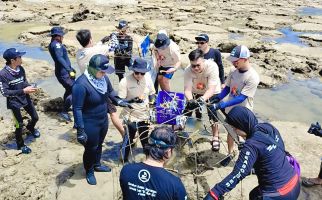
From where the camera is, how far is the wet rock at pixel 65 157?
18.6ft

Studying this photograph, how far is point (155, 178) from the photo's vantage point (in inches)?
102

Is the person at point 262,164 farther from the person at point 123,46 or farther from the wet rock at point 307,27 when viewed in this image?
the wet rock at point 307,27

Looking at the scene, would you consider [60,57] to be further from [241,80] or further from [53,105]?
[241,80]

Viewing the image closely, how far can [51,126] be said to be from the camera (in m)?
6.88

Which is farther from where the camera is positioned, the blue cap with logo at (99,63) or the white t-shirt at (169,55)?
the white t-shirt at (169,55)

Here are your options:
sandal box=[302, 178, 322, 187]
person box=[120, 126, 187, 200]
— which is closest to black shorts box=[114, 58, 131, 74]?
sandal box=[302, 178, 322, 187]

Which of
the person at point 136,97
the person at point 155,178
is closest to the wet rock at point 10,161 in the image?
the person at point 136,97

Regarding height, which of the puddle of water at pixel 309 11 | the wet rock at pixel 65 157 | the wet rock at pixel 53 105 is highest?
the puddle of water at pixel 309 11

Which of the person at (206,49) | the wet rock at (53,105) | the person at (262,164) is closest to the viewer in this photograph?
the person at (262,164)

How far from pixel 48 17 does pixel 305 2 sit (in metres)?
17.4

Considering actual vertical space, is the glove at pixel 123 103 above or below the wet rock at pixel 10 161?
above

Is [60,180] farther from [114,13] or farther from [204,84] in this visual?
[114,13]

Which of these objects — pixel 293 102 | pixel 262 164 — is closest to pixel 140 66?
pixel 262 164

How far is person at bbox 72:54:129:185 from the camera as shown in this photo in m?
4.36
